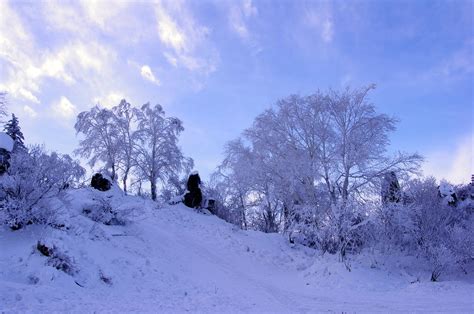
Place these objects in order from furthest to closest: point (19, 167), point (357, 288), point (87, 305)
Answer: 1. point (357, 288)
2. point (19, 167)
3. point (87, 305)

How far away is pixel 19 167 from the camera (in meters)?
12.3

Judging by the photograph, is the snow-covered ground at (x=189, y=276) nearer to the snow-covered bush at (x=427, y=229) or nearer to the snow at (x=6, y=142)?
the snow-covered bush at (x=427, y=229)

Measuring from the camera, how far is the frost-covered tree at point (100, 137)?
37.3 m

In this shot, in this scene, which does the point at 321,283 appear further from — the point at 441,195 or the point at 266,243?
the point at 441,195

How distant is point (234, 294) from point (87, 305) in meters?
5.53

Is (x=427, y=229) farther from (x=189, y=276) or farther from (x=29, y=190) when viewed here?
(x=29, y=190)

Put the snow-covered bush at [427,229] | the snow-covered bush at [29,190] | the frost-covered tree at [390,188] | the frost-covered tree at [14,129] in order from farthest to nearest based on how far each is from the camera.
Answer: the frost-covered tree at [14,129], the frost-covered tree at [390,188], the snow-covered bush at [427,229], the snow-covered bush at [29,190]

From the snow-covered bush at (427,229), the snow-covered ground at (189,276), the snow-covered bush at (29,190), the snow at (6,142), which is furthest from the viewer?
the snow-covered bush at (427,229)

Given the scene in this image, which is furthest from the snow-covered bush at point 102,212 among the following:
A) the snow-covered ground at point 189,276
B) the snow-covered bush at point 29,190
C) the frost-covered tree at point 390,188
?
the frost-covered tree at point 390,188

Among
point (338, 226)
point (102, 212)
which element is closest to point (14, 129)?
point (102, 212)

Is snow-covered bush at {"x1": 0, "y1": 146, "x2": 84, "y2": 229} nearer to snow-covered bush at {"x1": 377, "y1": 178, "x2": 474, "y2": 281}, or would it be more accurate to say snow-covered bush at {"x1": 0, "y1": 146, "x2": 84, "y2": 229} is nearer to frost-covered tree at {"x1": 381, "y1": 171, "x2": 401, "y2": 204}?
snow-covered bush at {"x1": 377, "y1": 178, "x2": 474, "y2": 281}

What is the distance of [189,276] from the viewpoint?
555 inches

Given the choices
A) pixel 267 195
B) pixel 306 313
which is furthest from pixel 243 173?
pixel 306 313

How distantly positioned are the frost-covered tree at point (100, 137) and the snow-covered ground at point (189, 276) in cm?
1628
